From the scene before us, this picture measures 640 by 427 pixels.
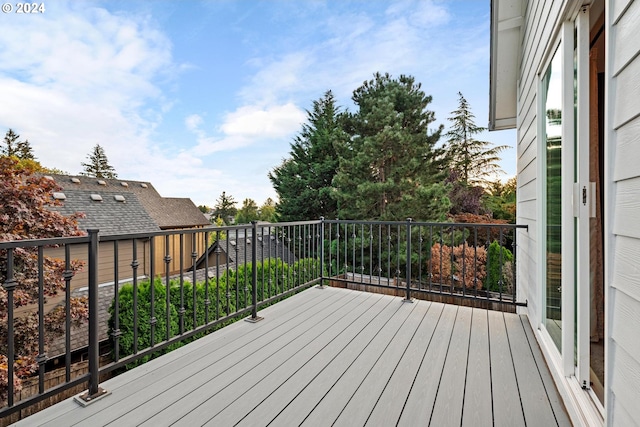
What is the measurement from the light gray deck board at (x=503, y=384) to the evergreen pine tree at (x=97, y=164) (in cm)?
3068

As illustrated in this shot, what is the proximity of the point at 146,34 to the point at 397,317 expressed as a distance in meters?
11.7

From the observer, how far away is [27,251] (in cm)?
428

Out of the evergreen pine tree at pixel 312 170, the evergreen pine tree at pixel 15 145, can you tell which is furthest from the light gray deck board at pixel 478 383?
the evergreen pine tree at pixel 15 145

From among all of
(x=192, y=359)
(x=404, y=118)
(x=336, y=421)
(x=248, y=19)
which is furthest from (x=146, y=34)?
(x=336, y=421)

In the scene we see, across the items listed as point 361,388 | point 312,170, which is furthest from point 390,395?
point 312,170

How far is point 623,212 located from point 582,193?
68cm

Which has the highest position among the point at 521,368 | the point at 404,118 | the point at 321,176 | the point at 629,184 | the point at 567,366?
the point at 404,118

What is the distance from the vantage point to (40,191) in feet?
14.9

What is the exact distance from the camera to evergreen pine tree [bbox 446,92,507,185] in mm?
17828

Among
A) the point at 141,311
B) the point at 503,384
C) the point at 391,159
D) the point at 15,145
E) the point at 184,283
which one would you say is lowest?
the point at 141,311

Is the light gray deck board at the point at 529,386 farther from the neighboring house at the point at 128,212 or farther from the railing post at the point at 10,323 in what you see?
the neighboring house at the point at 128,212

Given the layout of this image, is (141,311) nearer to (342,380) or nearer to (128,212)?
(342,380)

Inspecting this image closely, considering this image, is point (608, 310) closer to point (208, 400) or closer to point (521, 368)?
point (521, 368)

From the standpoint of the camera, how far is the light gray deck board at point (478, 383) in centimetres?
155
